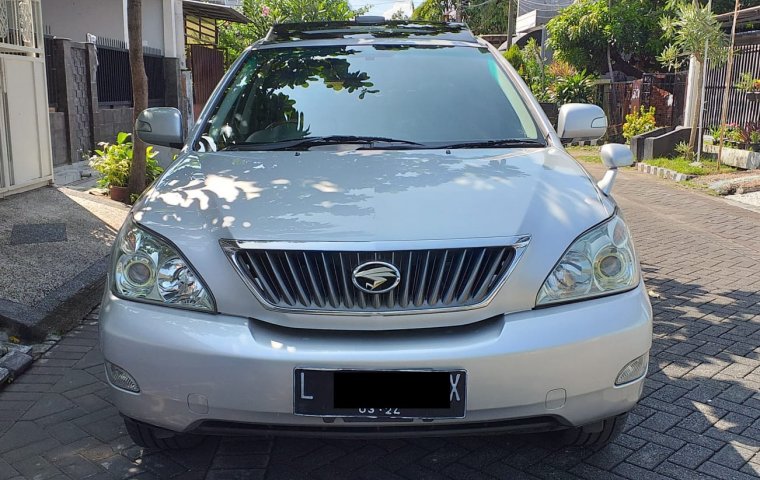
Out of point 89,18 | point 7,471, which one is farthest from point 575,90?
point 7,471

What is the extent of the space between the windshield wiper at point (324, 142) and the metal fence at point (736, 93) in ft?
40.6

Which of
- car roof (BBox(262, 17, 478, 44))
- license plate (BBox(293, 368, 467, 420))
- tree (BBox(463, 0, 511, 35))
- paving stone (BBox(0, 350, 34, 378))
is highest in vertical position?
tree (BBox(463, 0, 511, 35))

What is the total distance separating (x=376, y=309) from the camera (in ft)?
8.21

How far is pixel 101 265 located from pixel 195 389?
12.2ft

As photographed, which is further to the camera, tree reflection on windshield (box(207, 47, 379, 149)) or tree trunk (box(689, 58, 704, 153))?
tree trunk (box(689, 58, 704, 153))

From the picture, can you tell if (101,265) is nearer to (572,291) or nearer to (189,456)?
(189,456)

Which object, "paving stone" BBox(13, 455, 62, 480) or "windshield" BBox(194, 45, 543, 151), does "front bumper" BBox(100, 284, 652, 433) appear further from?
"windshield" BBox(194, 45, 543, 151)

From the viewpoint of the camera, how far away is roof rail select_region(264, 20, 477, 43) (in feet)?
14.5

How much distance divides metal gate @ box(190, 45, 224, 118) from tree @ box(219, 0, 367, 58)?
401cm

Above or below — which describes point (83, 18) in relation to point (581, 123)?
above

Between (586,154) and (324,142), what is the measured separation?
1548cm

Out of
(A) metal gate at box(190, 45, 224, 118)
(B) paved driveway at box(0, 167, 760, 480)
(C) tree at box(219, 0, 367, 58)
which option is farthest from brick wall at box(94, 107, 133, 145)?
(C) tree at box(219, 0, 367, 58)

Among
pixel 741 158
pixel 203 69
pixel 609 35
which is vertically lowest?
pixel 741 158

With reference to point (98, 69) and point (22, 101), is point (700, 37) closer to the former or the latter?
point (98, 69)
